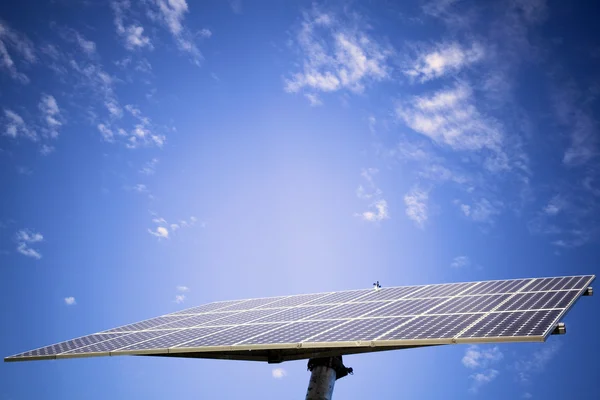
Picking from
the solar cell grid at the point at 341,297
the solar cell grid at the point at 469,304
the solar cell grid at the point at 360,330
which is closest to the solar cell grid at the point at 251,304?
the solar cell grid at the point at 341,297

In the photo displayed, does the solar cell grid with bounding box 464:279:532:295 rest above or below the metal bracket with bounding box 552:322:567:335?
above

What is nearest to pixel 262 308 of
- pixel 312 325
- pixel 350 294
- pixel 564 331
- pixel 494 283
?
pixel 350 294

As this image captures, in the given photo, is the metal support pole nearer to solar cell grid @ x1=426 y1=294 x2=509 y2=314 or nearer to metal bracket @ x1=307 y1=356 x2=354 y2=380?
metal bracket @ x1=307 y1=356 x2=354 y2=380

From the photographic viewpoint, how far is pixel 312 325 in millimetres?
15625

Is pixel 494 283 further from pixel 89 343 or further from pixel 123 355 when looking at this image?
pixel 89 343

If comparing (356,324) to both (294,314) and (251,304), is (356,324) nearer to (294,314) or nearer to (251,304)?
(294,314)

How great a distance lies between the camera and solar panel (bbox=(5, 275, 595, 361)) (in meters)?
11.5

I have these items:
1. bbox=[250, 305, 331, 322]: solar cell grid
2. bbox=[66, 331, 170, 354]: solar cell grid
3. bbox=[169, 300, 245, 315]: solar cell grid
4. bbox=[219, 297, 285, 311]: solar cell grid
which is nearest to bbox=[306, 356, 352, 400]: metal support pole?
bbox=[250, 305, 331, 322]: solar cell grid

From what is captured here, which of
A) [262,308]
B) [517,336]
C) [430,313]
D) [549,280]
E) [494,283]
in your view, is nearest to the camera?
[517,336]

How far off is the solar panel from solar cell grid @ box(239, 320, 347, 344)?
4 cm

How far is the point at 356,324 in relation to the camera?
1448 centimetres

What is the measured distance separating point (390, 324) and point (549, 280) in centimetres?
828

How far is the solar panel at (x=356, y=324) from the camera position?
1150 cm

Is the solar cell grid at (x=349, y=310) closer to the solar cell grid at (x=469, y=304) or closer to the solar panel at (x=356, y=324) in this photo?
the solar panel at (x=356, y=324)
